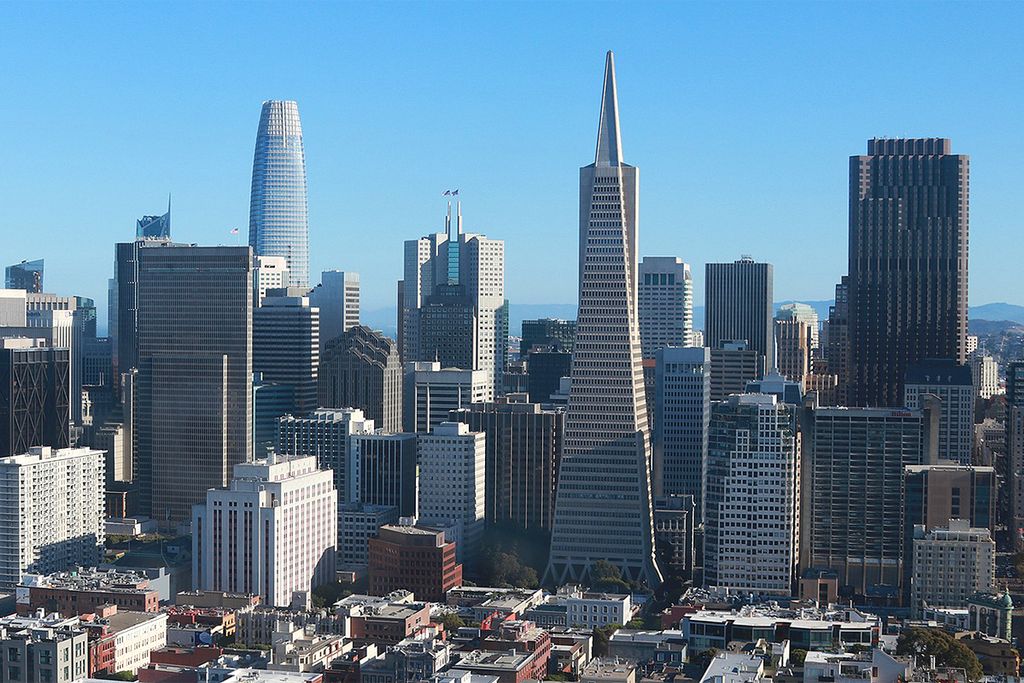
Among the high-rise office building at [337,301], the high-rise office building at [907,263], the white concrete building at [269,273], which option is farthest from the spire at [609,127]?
the white concrete building at [269,273]

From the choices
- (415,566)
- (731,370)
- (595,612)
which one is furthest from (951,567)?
(731,370)

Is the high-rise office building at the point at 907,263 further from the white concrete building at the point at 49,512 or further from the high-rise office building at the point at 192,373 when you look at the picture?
the white concrete building at the point at 49,512

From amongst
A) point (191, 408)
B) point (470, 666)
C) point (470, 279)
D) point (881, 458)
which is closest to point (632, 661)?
point (470, 666)

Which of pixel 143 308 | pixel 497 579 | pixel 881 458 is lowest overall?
pixel 497 579

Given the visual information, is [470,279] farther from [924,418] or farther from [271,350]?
[924,418]

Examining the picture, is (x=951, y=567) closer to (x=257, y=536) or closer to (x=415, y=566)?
(x=415, y=566)

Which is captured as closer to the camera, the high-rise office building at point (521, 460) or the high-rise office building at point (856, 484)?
the high-rise office building at point (856, 484)

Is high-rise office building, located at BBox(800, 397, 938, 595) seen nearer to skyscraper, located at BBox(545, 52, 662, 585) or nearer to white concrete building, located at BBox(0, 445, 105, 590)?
skyscraper, located at BBox(545, 52, 662, 585)
